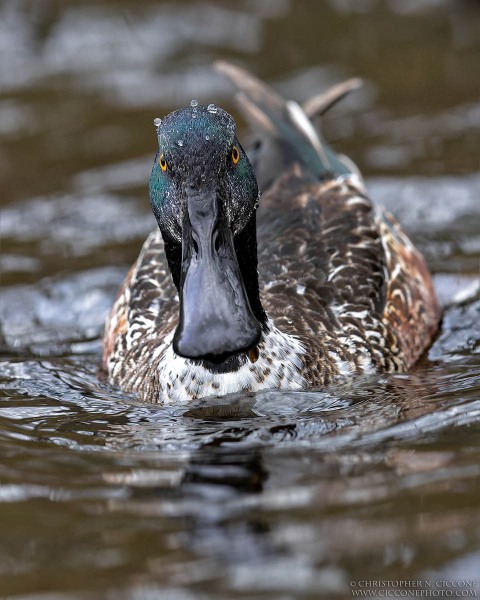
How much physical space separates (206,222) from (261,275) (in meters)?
1.51

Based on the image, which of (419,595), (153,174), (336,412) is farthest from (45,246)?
(419,595)

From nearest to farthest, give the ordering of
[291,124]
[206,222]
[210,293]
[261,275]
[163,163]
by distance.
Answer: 1. [210,293]
2. [206,222]
3. [163,163]
4. [261,275]
5. [291,124]

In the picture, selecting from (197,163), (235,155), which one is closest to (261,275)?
(235,155)

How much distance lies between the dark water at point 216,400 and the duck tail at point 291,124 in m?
1.25

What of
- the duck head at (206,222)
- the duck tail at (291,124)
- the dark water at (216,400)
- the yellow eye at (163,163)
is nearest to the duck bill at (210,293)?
the duck head at (206,222)

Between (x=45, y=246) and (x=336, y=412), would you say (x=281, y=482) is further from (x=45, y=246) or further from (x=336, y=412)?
(x=45, y=246)

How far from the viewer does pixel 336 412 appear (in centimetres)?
658

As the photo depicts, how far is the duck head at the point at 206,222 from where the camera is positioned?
6133 mm

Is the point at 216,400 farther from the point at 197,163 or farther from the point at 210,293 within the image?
the point at 197,163

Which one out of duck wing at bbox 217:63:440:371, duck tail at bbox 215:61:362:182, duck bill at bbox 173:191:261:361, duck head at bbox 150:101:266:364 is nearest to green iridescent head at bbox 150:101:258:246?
duck head at bbox 150:101:266:364

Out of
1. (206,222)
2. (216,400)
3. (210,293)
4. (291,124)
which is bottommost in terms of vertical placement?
(216,400)

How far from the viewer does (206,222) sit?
634 centimetres

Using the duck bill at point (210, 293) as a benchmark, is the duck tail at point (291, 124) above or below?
above

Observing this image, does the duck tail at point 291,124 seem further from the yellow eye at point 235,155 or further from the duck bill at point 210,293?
the duck bill at point 210,293
